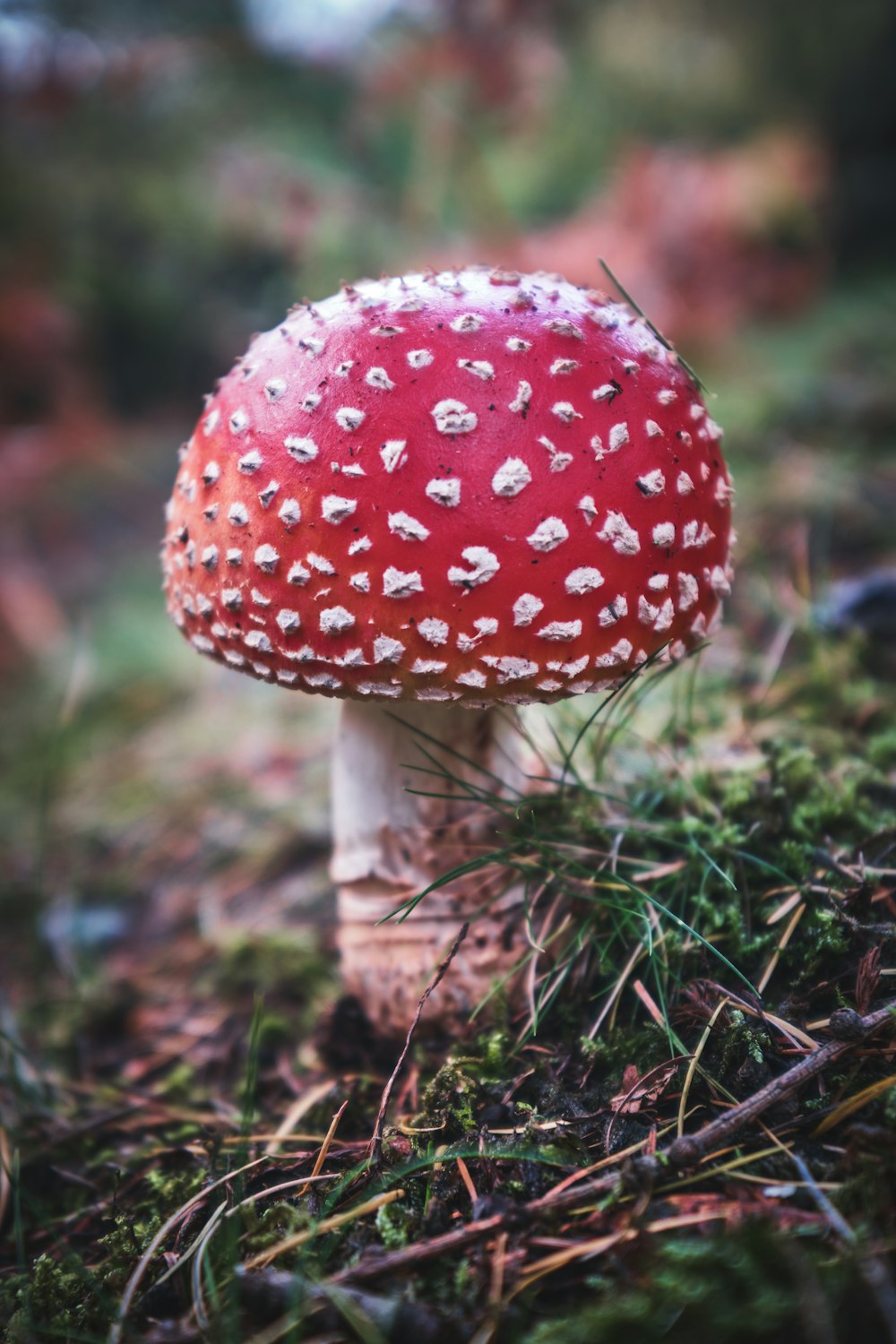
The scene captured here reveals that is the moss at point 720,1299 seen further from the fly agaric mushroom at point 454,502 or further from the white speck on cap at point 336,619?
the white speck on cap at point 336,619

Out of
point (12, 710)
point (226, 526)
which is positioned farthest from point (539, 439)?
point (12, 710)

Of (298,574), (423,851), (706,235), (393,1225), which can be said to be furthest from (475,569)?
(706,235)

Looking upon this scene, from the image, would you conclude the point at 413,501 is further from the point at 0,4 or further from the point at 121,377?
the point at 121,377

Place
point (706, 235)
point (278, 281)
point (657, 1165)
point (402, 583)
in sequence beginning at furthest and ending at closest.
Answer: point (278, 281) < point (706, 235) < point (402, 583) < point (657, 1165)

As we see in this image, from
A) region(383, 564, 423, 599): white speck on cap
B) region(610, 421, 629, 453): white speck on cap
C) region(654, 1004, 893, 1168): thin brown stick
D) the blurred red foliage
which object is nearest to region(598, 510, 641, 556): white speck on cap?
region(610, 421, 629, 453): white speck on cap

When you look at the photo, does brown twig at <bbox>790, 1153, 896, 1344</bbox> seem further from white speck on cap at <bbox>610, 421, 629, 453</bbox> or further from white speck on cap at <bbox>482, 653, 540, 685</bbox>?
white speck on cap at <bbox>610, 421, 629, 453</bbox>

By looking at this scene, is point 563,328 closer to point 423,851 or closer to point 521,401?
point 521,401
